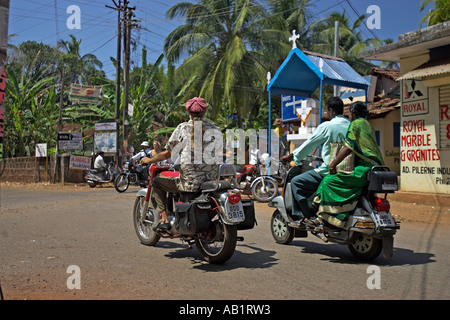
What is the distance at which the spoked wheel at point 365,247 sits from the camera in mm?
4973

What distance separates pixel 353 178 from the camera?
4.97 m

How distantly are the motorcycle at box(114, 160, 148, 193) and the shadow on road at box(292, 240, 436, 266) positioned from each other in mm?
10003

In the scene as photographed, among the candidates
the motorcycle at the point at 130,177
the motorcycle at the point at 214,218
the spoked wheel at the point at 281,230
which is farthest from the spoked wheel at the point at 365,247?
the motorcycle at the point at 130,177

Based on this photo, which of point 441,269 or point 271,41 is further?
point 271,41

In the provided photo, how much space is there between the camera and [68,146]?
19.0m

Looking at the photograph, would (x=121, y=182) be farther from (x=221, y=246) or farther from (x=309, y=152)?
(x=221, y=246)

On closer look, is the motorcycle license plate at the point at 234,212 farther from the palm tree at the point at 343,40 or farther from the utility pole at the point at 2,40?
the palm tree at the point at 343,40

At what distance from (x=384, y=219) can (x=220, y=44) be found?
19.7 m

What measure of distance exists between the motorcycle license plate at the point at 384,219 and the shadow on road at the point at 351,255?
51cm

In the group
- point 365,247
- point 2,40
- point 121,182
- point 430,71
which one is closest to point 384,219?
point 365,247

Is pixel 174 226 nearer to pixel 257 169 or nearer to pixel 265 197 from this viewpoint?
pixel 265 197
